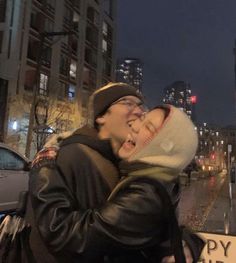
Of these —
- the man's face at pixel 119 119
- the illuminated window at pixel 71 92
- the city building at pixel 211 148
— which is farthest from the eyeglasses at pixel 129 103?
the city building at pixel 211 148

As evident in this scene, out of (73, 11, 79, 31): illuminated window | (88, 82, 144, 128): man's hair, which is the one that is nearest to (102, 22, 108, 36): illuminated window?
(73, 11, 79, 31): illuminated window

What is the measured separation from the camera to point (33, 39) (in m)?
39.7

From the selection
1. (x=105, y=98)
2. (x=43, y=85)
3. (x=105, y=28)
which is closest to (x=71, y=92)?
(x=43, y=85)

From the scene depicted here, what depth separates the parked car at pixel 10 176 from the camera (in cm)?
837

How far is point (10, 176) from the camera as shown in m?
8.58

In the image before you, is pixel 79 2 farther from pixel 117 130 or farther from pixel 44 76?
pixel 117 130

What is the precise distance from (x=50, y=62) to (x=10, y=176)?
35388 mm

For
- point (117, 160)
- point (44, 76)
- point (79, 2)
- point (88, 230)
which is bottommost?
point (88, 230)

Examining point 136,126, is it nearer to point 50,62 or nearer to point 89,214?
point 89,214

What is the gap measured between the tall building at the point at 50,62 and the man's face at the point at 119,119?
22499 mm

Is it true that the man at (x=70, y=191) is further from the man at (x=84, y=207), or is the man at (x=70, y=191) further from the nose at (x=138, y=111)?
the nose at (x=138, y=111)

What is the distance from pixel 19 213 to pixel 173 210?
2.22 ft

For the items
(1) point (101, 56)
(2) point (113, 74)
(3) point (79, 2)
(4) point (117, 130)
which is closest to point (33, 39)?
(3) point (79, 2)

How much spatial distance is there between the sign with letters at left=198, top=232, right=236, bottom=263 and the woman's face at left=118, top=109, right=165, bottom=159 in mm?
2799
